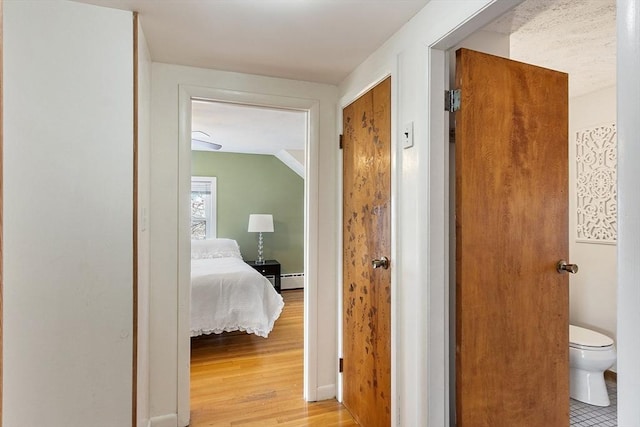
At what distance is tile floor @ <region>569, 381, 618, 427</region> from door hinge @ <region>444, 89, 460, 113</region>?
200 centimetres

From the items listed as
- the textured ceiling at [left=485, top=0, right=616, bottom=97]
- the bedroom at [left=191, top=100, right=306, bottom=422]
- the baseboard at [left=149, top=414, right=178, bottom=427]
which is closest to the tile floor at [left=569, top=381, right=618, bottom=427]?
the bedroom at [left=191, top=100, right=306, bottom=422]

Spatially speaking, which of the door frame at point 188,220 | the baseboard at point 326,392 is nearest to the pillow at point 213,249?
the door frame at point 188,220

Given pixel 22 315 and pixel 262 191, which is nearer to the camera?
pixel 22 315

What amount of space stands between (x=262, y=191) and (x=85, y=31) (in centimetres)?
431

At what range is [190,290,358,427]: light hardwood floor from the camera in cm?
216

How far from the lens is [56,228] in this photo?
142 centimetres

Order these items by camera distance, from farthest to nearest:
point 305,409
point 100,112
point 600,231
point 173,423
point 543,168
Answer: point 600,231 < point 305,409 < point 173,423 < point 543,168 < point 100,112

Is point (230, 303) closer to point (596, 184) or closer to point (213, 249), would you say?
point (213, 249)

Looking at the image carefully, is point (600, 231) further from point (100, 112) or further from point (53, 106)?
point (53, 106)

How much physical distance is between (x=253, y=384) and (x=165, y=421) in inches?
27.2

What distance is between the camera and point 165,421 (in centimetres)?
203

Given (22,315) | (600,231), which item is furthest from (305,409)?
(600,231)

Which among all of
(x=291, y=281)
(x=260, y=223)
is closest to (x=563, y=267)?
(x=260, y=223)

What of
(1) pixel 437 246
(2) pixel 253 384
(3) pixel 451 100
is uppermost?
(3) pixel 451 100
